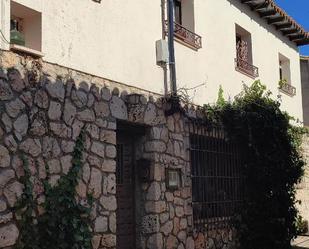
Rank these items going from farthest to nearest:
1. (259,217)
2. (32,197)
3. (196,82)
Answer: (259,217) → (196,82) → (32,197)

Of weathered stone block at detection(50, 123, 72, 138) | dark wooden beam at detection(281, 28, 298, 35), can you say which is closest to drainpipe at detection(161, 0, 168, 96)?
weathered stone block at detection(50, 123, 72, 138)

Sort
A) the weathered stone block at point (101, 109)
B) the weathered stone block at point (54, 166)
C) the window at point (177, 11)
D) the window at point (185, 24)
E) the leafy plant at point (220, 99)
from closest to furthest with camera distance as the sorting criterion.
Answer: the weathered stone block at point (54, 166)
the weathered stone block at point (101, 109)
the window at point (185, 24)
the window at point (177, 11)
the leafy plant at point (220, 99)

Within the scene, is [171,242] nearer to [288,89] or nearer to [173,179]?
[173,179]

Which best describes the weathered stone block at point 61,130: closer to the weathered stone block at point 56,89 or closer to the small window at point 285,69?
the weathered stone block at point 56,89

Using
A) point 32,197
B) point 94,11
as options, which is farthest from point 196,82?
point 32,197

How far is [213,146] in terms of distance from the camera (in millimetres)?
9969

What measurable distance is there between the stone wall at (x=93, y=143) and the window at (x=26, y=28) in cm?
26

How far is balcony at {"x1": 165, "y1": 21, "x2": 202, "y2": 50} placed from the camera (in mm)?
9127

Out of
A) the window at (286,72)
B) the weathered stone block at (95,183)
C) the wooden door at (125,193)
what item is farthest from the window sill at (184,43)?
the window at (286,72)

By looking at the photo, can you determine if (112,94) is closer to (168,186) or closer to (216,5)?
(168,186)

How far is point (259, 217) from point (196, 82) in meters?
3.23

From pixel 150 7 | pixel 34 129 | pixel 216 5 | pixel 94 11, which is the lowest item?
pixel 34 129

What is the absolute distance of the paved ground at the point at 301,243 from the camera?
38.4 feet

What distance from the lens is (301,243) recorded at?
12.3 meters
